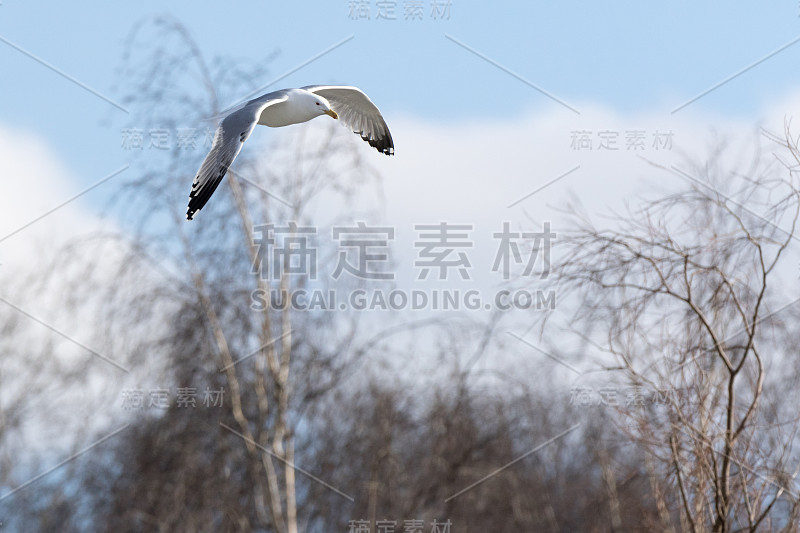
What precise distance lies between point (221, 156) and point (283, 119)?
863mm

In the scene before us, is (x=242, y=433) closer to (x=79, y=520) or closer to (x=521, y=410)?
(x=79, y=520)

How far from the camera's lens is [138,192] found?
899cm

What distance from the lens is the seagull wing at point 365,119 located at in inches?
305

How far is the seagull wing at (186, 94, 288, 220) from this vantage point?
5766mm

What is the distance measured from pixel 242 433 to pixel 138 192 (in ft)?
7.33

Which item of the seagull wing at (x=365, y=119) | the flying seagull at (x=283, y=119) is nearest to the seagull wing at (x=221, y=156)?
the flying seagull at (x=283, y=119)

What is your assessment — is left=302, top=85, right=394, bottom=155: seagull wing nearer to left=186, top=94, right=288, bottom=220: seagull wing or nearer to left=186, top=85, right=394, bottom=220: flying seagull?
left=186, top=85, right=394, bottom=220: flying seagull

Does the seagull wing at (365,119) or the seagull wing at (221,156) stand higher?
the seagull wing at (365,119)

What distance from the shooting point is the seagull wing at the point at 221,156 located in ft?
18.9

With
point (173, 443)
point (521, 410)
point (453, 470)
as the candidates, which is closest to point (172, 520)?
point (173, 443)

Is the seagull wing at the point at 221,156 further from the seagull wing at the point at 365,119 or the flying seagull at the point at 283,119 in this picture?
the seagull wing at the point at 365,119

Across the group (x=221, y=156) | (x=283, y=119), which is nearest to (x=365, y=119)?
(x=283, y=119)

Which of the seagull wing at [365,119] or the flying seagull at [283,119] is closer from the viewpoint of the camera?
the flying seagull at [283,119]

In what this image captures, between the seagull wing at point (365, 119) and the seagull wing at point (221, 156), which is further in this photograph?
the seagull wing at point (365, 119)
